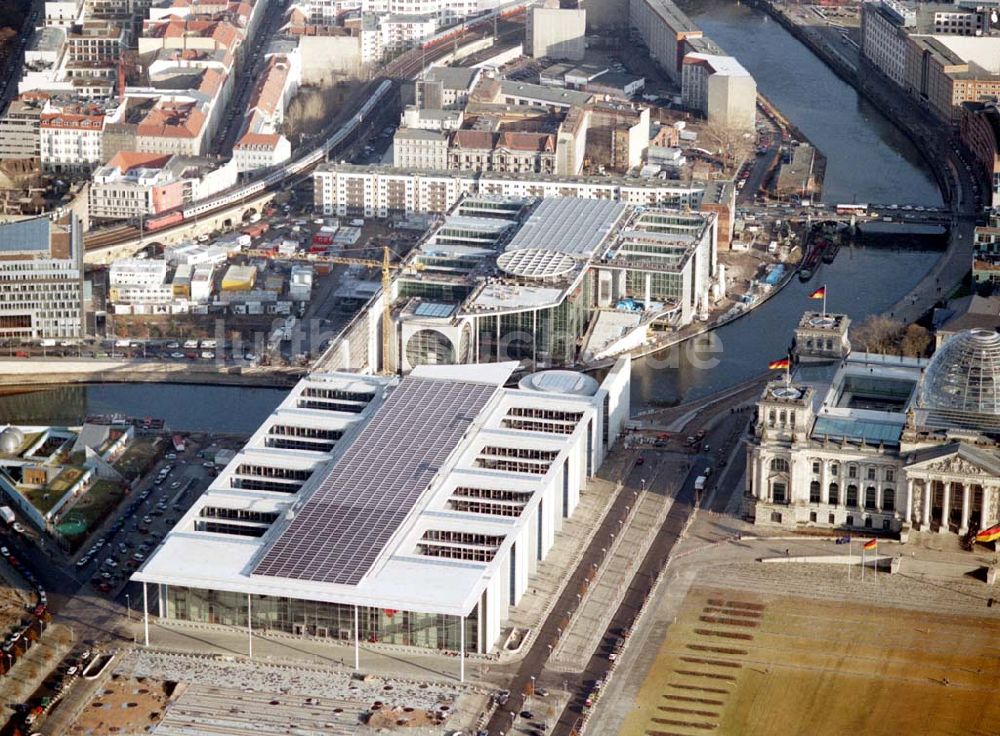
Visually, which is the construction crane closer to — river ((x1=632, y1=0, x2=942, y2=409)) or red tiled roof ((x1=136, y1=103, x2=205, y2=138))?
river ((x1=632, y1=0, x2=942, y2=409))

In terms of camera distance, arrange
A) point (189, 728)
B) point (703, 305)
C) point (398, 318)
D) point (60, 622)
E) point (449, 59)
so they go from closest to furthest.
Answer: point (189, 728) → point (60, 622) → point (398, 318) → point (703, 305) → point (449, 59)

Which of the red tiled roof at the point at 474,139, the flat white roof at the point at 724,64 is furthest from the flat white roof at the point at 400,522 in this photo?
the flat white roof at the point at 724,64

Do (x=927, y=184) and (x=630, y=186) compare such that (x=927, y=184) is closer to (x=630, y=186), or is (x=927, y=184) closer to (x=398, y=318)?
(x=630, y=186)

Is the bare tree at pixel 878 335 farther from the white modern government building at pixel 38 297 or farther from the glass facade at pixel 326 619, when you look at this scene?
the white modern government building at pixel 38 297

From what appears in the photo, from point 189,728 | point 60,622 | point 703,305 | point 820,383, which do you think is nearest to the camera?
point 189,728

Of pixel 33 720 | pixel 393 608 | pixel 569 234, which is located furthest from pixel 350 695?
pixel 569 234
